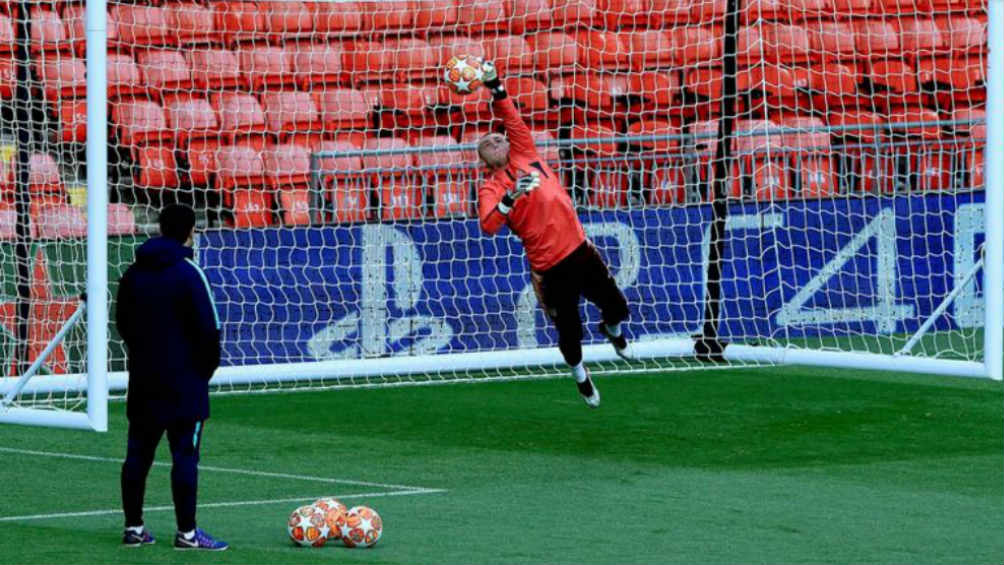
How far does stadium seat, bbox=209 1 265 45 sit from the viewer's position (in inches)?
593

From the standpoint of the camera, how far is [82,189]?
46.4ft

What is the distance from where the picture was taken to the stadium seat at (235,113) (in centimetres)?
1501

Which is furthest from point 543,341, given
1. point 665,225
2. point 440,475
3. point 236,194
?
point 440,475

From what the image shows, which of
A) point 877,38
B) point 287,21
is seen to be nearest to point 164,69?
point 287,21

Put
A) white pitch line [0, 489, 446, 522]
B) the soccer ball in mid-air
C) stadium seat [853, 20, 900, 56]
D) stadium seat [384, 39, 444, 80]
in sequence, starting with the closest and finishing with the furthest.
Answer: white pitch line [0, 489, 446, 522] < the soccer ball in mid-air < stadium seat [384, 39, 444, 80] < stadium seat [853, 20, 900, 56]

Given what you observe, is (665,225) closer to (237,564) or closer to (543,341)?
(543,341)

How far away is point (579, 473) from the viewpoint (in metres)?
10.4

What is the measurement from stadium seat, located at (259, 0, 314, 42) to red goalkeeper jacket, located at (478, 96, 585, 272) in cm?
387

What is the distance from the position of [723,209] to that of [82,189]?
4843 mm

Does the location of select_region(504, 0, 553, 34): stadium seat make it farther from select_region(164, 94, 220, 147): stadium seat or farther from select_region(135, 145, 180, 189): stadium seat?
select_region(135, 145, 180, 189): stadium seat

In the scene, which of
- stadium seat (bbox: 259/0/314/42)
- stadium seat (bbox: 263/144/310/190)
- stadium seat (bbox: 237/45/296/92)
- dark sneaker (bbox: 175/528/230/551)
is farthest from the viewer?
stadium seat (bbox: 259/0/314/42)

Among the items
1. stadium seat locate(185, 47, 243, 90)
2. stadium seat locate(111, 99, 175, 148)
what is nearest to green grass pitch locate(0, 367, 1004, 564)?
stadium seat locate(111, 99, 175, 148)

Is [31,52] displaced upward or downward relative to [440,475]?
A: upward

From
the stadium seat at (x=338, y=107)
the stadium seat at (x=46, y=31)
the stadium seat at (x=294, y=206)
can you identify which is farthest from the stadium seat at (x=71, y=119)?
the stadium seat at (x=338, y=107)
